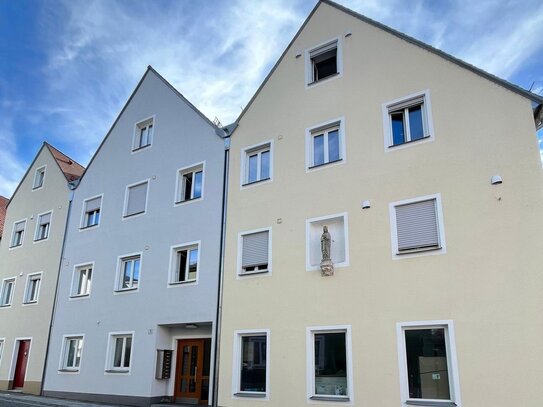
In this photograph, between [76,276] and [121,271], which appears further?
[76,276]

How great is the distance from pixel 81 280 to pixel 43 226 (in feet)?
15.3

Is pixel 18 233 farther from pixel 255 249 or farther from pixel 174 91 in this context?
pixel 255 249


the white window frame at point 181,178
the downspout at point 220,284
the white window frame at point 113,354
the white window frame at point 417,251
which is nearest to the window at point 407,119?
the white window frame at point 417,251

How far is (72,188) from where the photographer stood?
20688 millimetres

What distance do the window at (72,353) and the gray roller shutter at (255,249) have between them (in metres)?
7.97

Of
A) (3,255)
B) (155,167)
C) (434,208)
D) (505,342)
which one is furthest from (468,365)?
(3,255)

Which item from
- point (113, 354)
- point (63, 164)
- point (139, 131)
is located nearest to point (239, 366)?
point (113, 354)

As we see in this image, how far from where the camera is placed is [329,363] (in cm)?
1131

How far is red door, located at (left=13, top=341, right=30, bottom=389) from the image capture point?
64.1 ft

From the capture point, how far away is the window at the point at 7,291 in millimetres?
21688

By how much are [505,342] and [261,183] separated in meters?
7.77

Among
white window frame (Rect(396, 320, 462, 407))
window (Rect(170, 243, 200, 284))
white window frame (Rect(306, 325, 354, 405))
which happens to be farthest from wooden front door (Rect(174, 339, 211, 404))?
white window frame (Rect(396, 320, 462, 407))

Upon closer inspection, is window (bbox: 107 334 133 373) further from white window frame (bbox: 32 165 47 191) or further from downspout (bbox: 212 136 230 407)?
white window frame (bbox: 32 165 47 191)

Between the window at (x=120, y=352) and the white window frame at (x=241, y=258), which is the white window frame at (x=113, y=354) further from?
the white window frame at (x=241, y=258)
